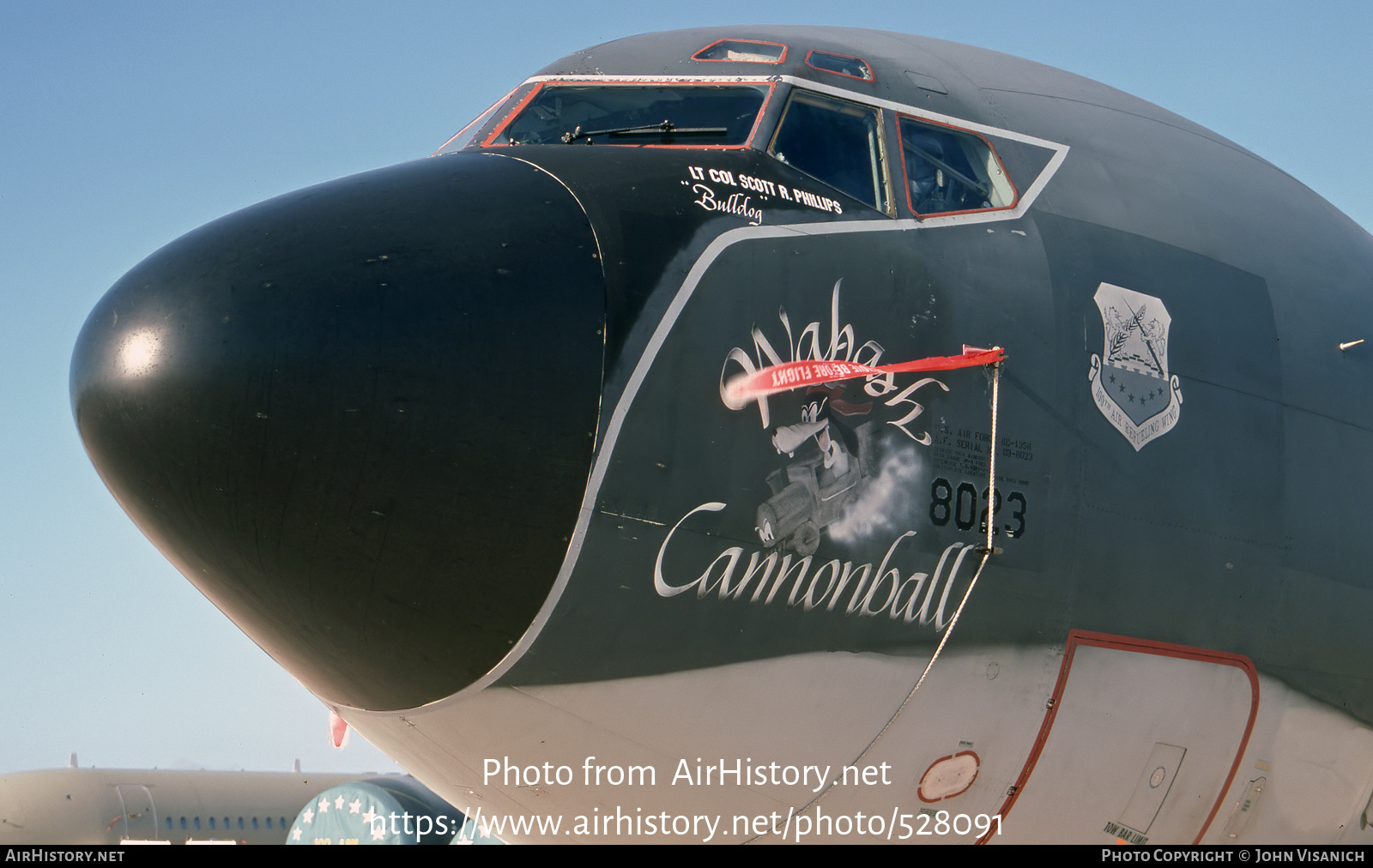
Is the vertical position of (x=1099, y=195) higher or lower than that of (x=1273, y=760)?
higher

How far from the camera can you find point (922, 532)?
5.47m

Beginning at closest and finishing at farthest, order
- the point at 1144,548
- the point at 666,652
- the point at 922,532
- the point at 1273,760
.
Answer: the point at 666,652, the point at 922,532, the point at 1144,548, the point at 1273,760

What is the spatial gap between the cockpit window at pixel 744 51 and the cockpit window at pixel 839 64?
154mm

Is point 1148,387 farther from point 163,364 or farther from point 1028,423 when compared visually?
point 163,364

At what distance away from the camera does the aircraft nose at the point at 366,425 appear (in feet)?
15.4

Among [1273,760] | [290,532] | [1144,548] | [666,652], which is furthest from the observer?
[1273,760]

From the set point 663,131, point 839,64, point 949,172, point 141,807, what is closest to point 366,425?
point 663,131

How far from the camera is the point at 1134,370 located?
6.10m

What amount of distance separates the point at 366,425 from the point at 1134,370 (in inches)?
137

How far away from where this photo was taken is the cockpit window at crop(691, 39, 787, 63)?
6633 mm

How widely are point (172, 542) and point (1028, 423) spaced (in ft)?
11.6

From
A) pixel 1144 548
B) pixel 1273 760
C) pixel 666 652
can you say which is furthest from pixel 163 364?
pixel 1273 760

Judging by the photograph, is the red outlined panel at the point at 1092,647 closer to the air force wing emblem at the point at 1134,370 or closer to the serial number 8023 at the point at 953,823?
the serial number 8023 at the point at 953,823

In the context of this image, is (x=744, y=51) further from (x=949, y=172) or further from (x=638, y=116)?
(x=949, y=172)
